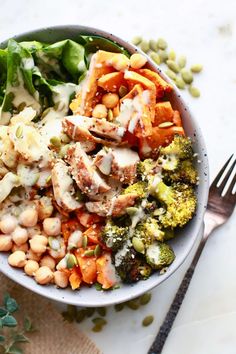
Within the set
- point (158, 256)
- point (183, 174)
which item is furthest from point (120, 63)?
point (158, 256)

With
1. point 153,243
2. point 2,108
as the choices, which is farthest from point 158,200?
point 2,108

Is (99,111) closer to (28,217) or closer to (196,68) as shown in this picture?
(28,217)

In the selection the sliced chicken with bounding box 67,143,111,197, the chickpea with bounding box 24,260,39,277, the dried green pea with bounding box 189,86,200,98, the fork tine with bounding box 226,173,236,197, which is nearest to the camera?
the sliced chicken with bounding box 67,143,111,197

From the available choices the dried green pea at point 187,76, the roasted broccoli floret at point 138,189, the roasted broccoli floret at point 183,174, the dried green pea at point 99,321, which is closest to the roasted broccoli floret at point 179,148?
the roasted broccoli floret at point 183,174

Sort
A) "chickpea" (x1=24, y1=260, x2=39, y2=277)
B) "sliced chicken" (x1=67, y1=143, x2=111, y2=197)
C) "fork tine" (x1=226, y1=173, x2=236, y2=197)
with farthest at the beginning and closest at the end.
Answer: "fork tine" (x1=226, y1=173, x2=236, y2=197)
"chickpea" (x1=24, y1=260, x2=39, y2=277)
"sliced chicken" (x1=67, y1=143, x2=111, y2=197)

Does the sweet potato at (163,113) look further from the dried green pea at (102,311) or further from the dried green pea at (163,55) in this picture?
the dried green pea at (102,311)

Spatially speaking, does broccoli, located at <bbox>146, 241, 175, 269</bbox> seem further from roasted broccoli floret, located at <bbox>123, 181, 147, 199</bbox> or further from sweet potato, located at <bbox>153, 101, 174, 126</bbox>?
sweet potato, located at <bbox>153, 101, 174, 126</bbox>

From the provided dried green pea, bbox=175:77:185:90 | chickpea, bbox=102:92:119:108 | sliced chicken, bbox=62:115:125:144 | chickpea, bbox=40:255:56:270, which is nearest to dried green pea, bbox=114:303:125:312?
chickpea, bbox=40:255:56:270
